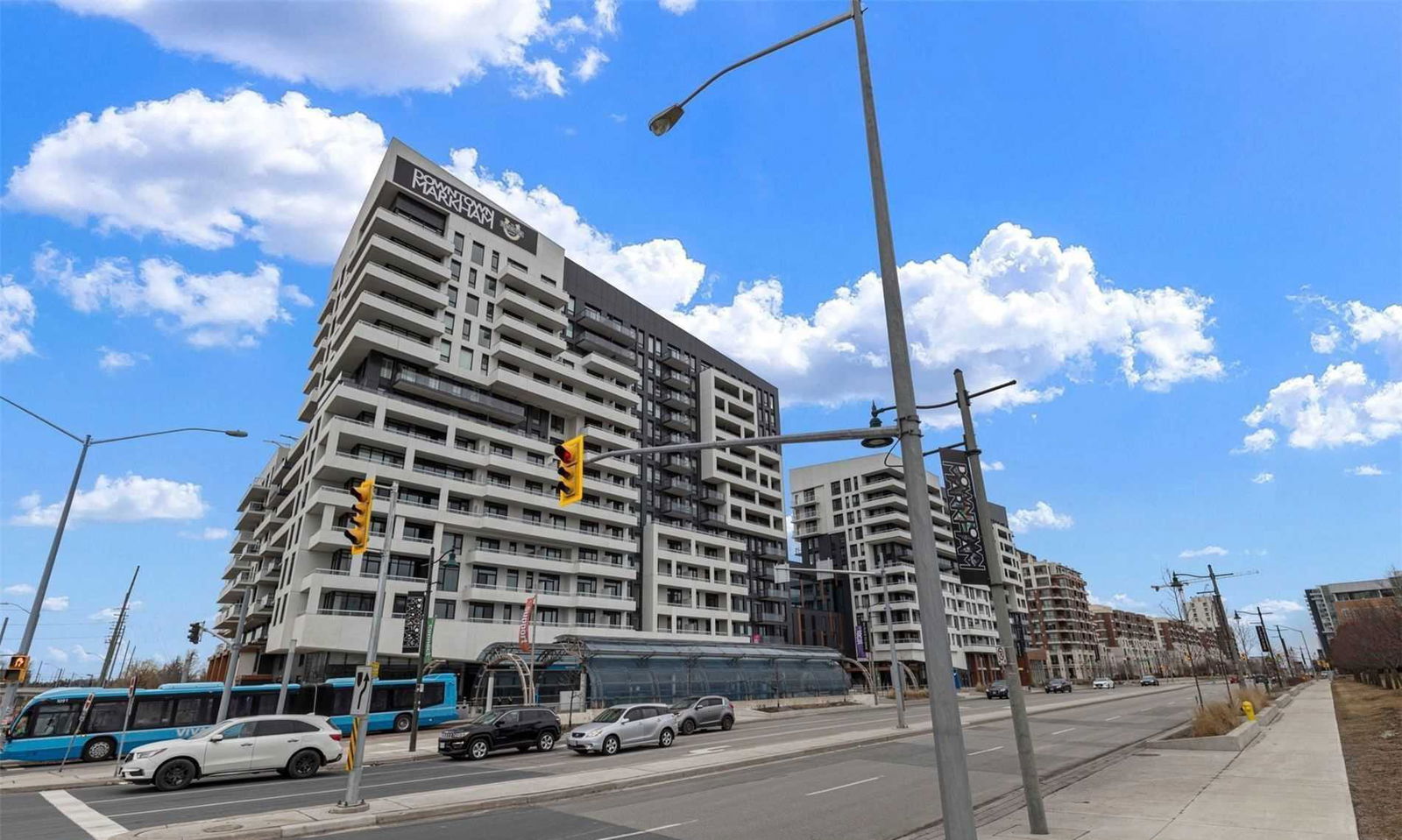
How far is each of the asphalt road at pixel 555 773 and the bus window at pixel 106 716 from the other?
10.4 meters

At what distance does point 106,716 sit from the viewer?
29.3m

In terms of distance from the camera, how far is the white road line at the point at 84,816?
1345 cm

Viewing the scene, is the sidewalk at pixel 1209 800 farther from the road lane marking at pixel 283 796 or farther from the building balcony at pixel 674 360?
the building balcony at pixel 674 360

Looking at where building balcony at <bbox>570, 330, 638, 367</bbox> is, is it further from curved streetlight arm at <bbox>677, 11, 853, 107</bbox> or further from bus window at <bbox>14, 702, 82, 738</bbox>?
curved streetlight arm at <bbox>677, 11, 853, 107</bbox>

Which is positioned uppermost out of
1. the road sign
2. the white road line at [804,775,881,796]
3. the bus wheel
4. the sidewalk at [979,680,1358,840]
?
the road sign

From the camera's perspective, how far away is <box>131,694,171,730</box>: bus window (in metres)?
30.0

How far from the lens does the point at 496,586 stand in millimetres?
57219

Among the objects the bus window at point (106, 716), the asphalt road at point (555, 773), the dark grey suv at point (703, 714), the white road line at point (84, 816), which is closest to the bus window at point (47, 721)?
the bus window at point (106, 716)

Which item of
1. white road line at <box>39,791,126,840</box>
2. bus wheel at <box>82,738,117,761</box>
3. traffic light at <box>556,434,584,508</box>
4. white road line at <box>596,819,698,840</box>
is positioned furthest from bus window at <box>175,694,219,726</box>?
traffic light at <box>556,434,584,508</box>

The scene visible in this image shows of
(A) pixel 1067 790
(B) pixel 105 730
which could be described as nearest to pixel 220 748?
(B) pixel 105 730

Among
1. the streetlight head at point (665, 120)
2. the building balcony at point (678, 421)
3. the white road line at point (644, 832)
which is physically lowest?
the white road line at point (644, 832)

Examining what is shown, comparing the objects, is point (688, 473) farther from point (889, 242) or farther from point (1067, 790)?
point (889, 242)

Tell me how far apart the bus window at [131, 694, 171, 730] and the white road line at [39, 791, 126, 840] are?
10.8 meters

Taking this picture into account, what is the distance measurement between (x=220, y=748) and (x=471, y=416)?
1735 inches
